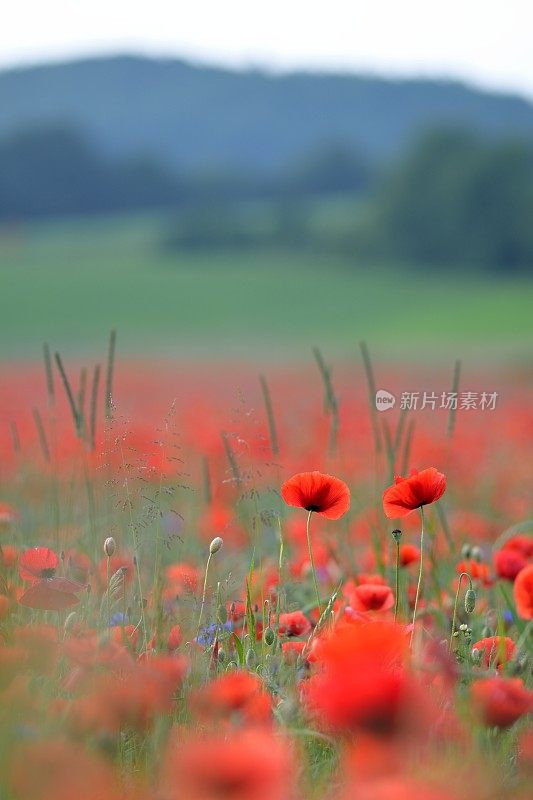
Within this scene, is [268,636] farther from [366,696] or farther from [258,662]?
[366,696]

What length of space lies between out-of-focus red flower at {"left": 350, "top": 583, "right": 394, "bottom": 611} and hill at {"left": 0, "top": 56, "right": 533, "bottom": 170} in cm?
5715

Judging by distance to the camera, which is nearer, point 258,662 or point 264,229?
point 258,662

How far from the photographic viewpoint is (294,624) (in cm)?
134

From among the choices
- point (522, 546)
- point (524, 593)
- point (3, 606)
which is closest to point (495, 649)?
point (524, 593)

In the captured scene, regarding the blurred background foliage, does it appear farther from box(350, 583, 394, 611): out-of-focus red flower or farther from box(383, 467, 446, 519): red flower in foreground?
box(383, 467, 446, 519): red flower in foreground

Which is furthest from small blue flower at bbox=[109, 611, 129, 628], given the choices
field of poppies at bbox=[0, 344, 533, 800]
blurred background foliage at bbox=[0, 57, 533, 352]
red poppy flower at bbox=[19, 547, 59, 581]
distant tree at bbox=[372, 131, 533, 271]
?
distant tree at bbox=[372, 131, 533, 271]

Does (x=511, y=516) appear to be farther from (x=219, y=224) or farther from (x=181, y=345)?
(x=219, y=224)

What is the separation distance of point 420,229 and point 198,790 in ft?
108

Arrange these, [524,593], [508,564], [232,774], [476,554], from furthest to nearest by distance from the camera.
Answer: [476,554], [508,564], [524,593], [232,774]

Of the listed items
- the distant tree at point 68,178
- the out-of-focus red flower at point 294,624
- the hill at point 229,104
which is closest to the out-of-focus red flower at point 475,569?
the out-of-focus red flower at point 294,624

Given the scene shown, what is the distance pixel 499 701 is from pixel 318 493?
394mm

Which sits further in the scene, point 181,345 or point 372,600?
point 181,345

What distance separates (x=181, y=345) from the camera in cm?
1477

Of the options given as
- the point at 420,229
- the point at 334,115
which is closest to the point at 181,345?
the point at 420,229
